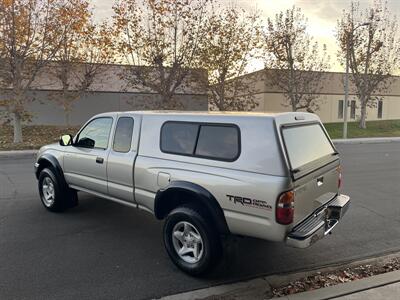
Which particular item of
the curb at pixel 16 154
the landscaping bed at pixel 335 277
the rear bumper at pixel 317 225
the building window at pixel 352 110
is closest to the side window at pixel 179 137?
the rear bumper at pixel 317 225

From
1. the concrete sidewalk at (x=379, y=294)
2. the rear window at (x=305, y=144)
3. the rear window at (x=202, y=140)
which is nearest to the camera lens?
the concrete sidewalk at (x=379, y=294)

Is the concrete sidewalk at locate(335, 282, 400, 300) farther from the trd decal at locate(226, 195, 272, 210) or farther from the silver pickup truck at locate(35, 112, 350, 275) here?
the trd decal at locate(226, 195, 272, 210)

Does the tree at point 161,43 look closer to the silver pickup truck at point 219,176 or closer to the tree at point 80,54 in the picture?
the tree at point 80,54

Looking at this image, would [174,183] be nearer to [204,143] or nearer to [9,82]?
[204,143]

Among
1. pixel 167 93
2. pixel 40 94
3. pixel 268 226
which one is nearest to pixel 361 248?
pixel 268 226

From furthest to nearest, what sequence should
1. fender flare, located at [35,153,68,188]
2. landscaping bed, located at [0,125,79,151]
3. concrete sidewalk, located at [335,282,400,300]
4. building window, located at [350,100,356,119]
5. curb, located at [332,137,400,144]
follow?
building window, located at [350,100,356,119] < curb, located at [332,137,400,144] < landscaping bed, located at [0,125,79,151] < fender flare, located at [35,153,68,188] < concrete sidewalk, located at [335,282,400,300]

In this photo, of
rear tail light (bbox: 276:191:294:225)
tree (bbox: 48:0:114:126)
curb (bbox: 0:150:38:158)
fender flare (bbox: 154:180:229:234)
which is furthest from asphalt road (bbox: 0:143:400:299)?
tree (bbox: 48:0:114:126)

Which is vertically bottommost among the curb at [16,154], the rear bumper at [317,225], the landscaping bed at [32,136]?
the curb at [16,154]

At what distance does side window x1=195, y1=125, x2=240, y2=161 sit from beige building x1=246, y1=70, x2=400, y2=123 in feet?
85.2

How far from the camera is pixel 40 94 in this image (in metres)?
23.1

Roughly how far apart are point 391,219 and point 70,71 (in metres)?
17.9

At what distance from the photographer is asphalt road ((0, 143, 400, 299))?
11.9 feet

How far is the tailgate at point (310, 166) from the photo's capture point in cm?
345

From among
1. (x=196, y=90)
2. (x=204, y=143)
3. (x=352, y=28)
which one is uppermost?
(x=352, y=28)
